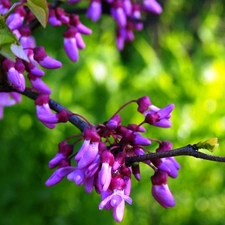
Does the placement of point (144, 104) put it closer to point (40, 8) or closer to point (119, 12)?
point (40, 8)

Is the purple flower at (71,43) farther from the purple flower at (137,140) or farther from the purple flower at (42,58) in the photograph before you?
the purple flower at (137,140)


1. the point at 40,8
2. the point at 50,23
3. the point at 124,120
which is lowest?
the point at 124,120

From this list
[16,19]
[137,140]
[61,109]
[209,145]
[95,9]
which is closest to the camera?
[209,145]

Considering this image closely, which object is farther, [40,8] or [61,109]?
[61,109]

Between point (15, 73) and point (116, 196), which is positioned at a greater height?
point (15, 73)

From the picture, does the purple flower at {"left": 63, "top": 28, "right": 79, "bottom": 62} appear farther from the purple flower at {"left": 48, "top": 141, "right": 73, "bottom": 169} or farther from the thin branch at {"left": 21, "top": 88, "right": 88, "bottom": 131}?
the purple flower at {"left": 48, "top": 141, "right": 73, "bottom": 169}

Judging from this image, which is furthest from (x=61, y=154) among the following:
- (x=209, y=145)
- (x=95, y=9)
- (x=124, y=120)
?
(x=124, y=120)
